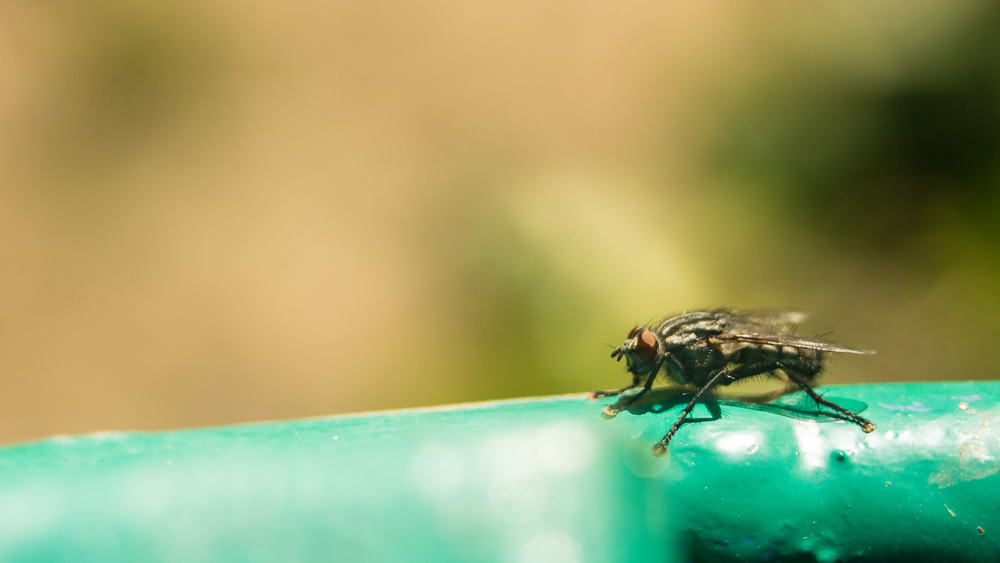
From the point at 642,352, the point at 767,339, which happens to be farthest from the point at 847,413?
the point at 767,339

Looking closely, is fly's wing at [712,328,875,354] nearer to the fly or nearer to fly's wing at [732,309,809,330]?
the fly

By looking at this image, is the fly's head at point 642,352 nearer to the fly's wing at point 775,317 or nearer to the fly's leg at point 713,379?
the fly's leg at point 713,379

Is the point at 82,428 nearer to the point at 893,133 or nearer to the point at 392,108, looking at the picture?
the point at 392,108

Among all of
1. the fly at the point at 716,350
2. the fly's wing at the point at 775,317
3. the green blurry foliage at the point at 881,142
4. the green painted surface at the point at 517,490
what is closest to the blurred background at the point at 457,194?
the green blurry foliage at the point at 881,142

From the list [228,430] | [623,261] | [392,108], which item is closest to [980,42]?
[623,261]

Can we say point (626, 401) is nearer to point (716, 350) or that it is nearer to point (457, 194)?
point (716, 350)

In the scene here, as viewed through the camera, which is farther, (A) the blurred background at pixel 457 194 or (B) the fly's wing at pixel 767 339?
(A) the blurred background at pixel 457 194

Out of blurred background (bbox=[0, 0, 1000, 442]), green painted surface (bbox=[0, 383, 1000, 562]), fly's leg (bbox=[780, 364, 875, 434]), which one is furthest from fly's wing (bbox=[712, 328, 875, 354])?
blurred background (bbox=[0, 0, 1000, 442])

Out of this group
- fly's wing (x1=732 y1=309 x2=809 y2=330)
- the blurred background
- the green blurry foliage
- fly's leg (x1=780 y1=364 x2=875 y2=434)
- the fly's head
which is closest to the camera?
fly's leg (x1=780 y1=364 x2=875 y2=434)
